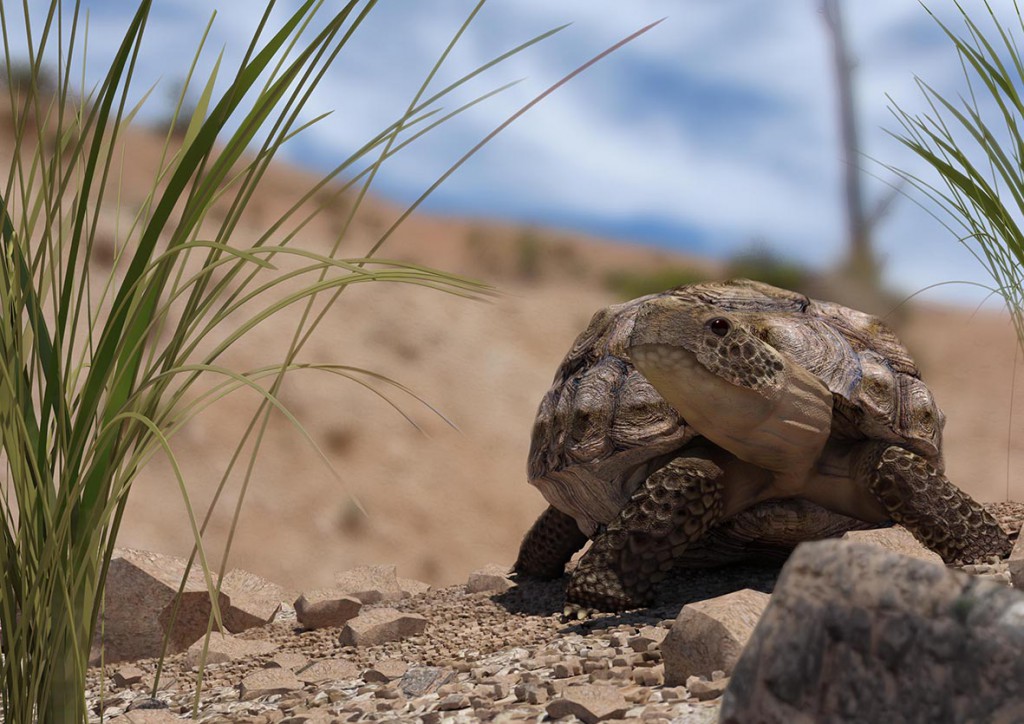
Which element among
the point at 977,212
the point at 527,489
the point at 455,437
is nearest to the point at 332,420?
the point at 455,437

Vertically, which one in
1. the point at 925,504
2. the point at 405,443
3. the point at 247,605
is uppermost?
the point at 405,443

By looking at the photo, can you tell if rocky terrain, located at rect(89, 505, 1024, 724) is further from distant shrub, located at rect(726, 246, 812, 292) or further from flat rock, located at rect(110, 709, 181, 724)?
distant shrub, located at rect(726, 246, 812, 292)

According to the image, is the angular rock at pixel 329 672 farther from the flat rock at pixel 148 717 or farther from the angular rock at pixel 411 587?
the angular rock at pixel 411 587

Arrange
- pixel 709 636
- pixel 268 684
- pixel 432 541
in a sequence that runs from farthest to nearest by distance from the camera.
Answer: pixel 432 541, pixel 268 684, pixel 709 636

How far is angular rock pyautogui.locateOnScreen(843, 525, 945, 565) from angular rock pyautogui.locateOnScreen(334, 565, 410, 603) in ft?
7.12

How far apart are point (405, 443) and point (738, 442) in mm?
10216

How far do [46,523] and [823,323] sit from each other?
8.55 feet

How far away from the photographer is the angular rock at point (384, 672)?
Answer: 9.02 ft

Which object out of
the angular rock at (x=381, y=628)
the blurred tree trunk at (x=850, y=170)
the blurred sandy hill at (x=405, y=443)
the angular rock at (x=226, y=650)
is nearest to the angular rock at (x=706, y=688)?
the angular rock at (x=381, y=628)

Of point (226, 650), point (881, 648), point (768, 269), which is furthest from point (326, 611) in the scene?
point (768, 269)

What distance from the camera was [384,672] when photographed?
2.78m

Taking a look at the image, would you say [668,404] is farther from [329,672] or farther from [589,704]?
[589,704]

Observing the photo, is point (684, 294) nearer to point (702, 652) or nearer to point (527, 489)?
point (702, 652)

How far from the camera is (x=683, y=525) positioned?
10.4 ft
